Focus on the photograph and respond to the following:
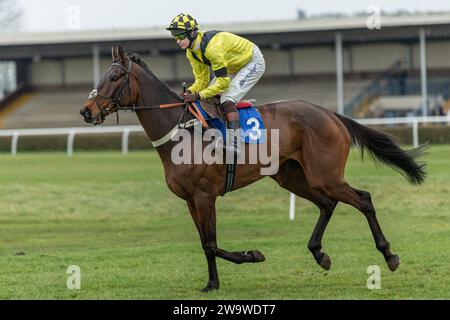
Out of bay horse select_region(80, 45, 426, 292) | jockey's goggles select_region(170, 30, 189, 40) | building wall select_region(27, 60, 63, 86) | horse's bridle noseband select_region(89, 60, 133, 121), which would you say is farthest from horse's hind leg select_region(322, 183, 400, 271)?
building wall select_region(27, 60, 63, 86)

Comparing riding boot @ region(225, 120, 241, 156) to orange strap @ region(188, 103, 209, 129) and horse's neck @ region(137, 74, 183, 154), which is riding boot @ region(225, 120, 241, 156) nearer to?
orange strap @ region(188, 103, 209, 129)

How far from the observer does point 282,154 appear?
7883mm

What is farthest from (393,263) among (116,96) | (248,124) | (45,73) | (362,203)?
(45,73)

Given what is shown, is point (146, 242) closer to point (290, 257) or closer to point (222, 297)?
point (290, 257)

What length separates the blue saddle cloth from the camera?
25.1ft

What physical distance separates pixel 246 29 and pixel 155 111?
80.4 feet

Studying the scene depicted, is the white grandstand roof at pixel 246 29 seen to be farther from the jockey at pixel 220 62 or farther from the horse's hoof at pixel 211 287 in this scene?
the horse's hoof at pixel 211 287

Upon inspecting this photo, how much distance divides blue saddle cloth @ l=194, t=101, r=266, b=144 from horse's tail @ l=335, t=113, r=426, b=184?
924 millimetres

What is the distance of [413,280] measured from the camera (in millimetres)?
7570

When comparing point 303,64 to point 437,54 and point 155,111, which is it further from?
point 155,111

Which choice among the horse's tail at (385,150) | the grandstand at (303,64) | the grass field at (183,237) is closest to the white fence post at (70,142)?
the grass field at (183,237)

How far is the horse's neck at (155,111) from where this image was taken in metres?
7.52

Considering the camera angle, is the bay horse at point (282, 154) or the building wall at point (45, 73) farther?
the building wall at point (45, 73)
